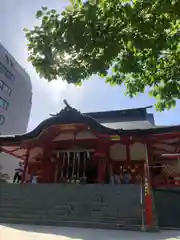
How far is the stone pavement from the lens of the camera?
518 cm

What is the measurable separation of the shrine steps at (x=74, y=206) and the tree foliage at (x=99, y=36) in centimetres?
401

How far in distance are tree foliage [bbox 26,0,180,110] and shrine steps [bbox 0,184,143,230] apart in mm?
4006

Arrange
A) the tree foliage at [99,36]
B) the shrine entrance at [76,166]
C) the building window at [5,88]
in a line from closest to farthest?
the tree foliage at [99,36], the shrine entrance at [76,166], the building window at [5,88]

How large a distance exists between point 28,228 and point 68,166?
16.9 feet

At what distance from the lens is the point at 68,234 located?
5.49 meters

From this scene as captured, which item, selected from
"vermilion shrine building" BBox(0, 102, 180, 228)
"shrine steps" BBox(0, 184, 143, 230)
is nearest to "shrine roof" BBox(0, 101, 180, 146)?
"vermilion shrine building" BBox(0, 102, 180, 228)

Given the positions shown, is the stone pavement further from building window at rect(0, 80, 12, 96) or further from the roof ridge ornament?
building window at rect(0, 80, 12, 96)

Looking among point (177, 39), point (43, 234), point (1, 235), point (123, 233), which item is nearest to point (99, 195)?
point (123, 233)

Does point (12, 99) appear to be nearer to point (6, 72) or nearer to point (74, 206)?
point (6, 72)

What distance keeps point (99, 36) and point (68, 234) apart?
4.99m

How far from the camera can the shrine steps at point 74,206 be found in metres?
6.70

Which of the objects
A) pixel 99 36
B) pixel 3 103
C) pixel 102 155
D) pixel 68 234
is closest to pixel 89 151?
pixel 102 155

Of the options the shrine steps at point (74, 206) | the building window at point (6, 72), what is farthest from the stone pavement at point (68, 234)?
the building window at point (6, 72)

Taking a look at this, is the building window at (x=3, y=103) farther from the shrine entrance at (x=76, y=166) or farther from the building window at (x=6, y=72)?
the shrine entrance at (x=76, y=166)
